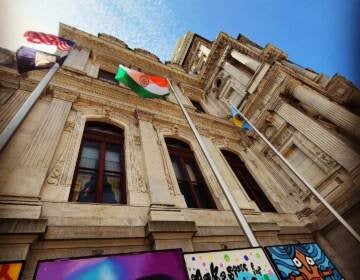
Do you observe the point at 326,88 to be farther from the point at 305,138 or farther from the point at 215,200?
the point at 215,200

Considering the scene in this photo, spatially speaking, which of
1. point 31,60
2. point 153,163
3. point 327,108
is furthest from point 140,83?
point 327,108

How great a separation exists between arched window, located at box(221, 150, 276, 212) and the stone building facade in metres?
0.06

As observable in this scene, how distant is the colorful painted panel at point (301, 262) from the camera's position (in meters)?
3.36

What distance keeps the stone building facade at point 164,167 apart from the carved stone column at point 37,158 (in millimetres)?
30

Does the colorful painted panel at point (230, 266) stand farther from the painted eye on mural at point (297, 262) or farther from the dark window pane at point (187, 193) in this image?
the dark window pane at point (187, 193)

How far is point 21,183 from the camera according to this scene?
15.9 ft

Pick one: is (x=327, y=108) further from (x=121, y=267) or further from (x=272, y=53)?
(x=121, y=267)

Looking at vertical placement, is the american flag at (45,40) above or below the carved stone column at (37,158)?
above

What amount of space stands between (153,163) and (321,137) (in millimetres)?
6592

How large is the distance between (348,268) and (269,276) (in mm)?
5435

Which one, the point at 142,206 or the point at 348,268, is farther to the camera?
the point at 348,268

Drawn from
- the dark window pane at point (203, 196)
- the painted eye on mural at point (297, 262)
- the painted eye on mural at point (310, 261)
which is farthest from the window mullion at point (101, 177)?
the painted eye on mural at point (310, 261)

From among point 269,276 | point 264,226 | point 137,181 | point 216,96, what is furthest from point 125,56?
point 269,276

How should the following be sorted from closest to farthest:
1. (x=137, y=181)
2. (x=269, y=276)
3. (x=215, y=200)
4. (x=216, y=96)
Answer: (x=269, y=276), (x=137, y=181), (x=215, y=200), (x=216, y=96)
